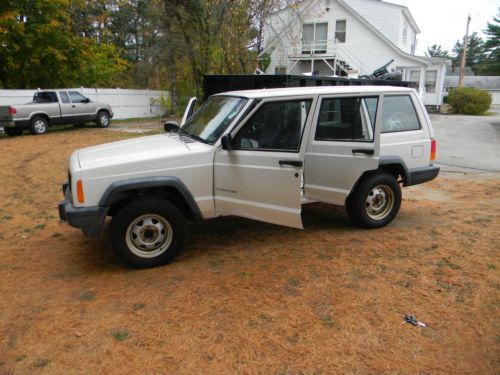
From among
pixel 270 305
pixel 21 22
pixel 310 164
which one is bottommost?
pixel 270 305

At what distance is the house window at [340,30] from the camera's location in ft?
94.2

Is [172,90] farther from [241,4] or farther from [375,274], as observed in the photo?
[375,274]

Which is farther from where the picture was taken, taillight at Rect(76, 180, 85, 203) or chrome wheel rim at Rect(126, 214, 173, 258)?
chrome wheel rim at Rect(126, 214, 173, 258)

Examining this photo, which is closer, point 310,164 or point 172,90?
point 310,164

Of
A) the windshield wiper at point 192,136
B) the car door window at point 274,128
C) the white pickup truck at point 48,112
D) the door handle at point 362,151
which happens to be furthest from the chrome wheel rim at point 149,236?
the white pickup truck at point 48,112

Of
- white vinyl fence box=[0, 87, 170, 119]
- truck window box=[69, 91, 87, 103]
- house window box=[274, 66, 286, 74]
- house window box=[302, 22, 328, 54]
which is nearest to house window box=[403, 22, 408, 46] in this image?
house window box=[302, 22, 328, 54]

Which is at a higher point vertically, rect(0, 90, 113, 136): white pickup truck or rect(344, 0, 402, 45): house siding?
rect(344, 0, 402, 45): house siding

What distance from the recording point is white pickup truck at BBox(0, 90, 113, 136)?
16.0m

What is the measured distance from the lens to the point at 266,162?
14.8 feet

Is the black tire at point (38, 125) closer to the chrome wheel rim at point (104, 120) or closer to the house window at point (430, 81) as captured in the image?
the chrome wheel rim at point (104, 120)

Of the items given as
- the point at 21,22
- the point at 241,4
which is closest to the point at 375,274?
the point at 241,4

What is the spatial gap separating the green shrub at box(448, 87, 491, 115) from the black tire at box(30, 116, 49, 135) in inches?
1001

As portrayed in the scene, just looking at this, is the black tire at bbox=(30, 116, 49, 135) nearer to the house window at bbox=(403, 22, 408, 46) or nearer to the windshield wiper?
the windshield wiper

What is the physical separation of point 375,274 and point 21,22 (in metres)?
20.7
